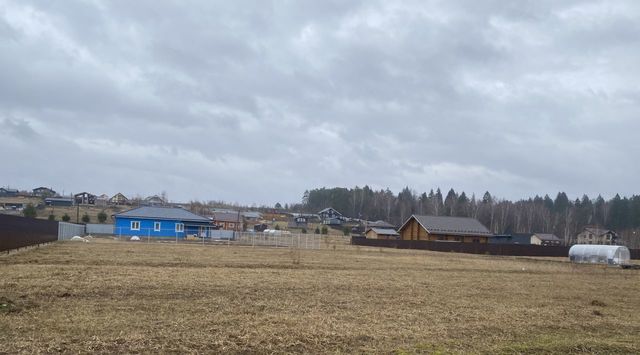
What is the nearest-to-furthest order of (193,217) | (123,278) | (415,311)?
1. (415,311)
2. (123,278)
3. (193,217)

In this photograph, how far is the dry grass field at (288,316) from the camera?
9562 mm

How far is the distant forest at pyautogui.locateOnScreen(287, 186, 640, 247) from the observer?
5778 inches

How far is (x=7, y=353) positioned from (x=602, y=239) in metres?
142

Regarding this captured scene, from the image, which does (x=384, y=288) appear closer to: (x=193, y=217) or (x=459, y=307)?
(x=459, y=307)

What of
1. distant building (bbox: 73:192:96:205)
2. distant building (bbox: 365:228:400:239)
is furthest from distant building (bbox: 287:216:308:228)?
distant building (bbox: 73:192:96:205)

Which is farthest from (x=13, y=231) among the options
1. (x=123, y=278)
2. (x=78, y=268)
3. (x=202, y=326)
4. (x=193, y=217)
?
(x=193, y=217)

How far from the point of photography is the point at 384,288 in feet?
63.4

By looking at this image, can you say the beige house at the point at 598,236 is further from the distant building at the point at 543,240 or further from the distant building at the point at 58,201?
the distant building at the point at 58,201

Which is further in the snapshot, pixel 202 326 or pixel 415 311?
pixel 415 311

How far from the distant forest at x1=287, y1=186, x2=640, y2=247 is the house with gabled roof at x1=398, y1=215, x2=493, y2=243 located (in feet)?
199

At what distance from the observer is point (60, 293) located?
47.0 feet

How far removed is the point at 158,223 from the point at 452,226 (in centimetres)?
4248

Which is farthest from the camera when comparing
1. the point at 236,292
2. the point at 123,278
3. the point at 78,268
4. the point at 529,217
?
the point at 529,217

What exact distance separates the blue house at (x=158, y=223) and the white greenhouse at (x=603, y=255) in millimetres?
48478
